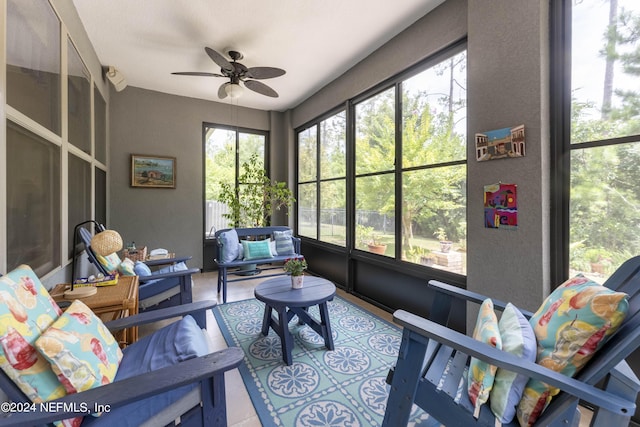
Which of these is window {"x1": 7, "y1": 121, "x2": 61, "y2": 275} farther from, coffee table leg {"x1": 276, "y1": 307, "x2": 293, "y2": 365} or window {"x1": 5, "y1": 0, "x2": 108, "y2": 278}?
coffee table leg {"x1": 276, "y1": 307, "x2": 293, "y2": 365}

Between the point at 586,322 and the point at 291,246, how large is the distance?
138 inches

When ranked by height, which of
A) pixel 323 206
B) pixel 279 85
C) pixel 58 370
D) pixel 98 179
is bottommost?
pixel 58 370

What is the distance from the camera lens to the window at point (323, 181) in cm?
411

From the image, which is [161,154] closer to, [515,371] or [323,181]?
[323,181]

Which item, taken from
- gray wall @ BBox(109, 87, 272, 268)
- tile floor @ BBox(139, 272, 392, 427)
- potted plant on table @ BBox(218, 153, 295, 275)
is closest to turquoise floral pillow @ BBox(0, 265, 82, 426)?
tile floor @ BBox(139, 272, 392, 427)

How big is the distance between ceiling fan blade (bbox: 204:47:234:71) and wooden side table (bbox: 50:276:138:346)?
2.18m

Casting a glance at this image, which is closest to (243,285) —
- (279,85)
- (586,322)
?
(279,85)

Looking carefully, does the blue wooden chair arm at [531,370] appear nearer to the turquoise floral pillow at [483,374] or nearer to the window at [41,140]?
the turquoise floral pillow at [483,374]

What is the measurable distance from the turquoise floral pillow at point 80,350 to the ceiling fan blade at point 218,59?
237 centimetres

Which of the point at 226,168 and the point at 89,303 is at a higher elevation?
the point at 226,168

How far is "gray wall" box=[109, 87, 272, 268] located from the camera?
426 centimetres

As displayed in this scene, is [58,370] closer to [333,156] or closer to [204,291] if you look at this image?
[204,291]

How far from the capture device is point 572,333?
1019 millimetres

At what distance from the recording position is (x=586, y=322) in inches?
39.1
